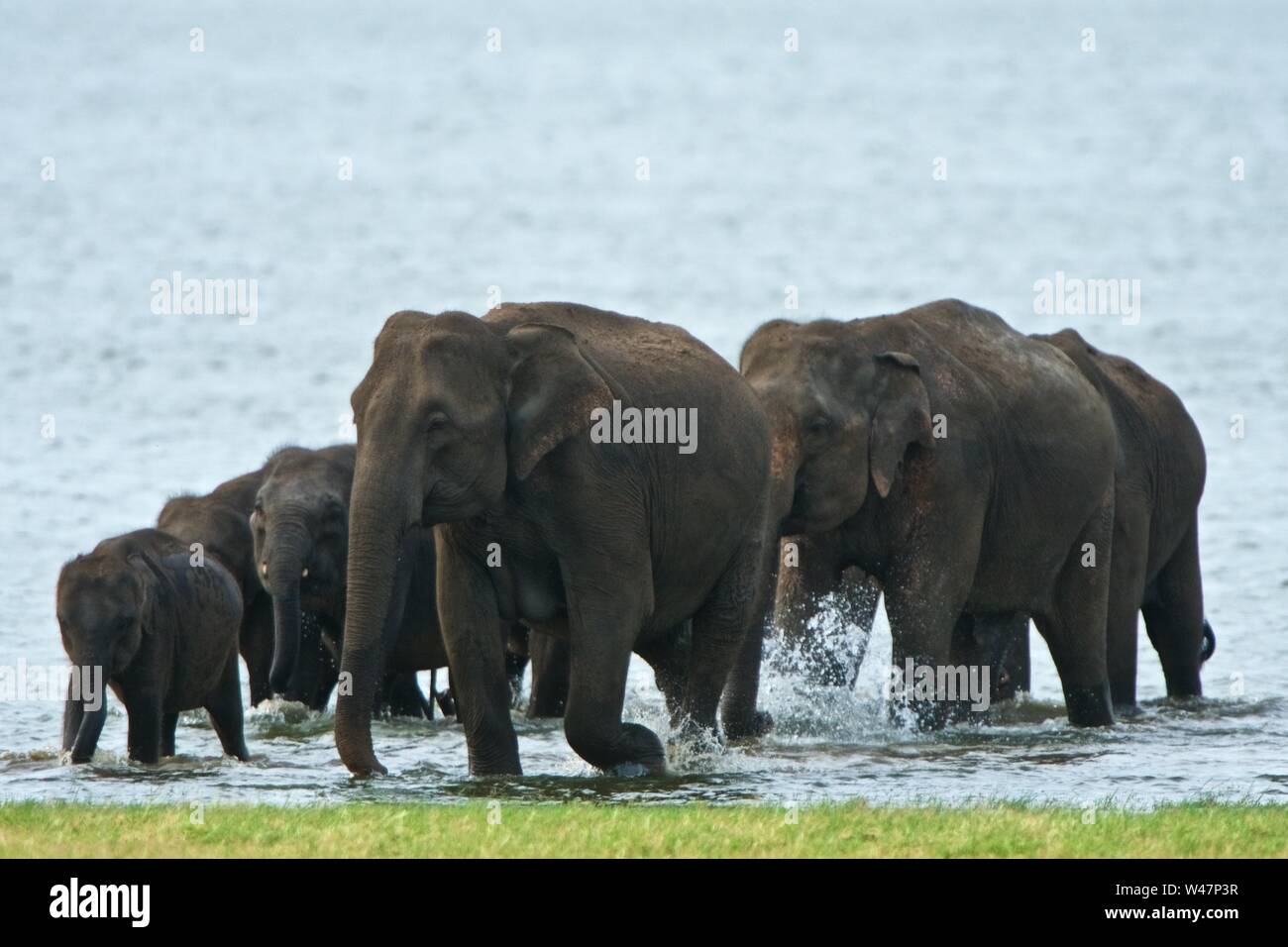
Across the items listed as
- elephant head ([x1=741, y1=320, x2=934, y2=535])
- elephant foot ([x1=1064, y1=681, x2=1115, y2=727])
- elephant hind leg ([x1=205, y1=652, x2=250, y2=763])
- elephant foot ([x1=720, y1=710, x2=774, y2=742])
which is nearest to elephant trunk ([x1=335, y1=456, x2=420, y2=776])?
elephant hind leg ([x1=205, y1=652, x2=250, y2=763])

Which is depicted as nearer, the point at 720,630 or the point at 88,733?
the point at 88,733

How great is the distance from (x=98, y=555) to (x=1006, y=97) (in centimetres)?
9054

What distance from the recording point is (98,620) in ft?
45.0

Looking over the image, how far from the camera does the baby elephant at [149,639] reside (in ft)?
45.1

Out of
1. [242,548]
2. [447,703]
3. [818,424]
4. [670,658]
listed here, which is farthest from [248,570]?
[818,424]

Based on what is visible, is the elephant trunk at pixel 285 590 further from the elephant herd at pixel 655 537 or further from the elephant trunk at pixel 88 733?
the elephant trunk at pixel 88 733

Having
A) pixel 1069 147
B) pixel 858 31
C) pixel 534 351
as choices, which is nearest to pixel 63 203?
pixel 1069 147

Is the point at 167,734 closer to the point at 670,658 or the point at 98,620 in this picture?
the point at 98,620

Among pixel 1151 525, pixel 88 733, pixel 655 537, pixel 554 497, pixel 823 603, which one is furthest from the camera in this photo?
pixel 1151 525

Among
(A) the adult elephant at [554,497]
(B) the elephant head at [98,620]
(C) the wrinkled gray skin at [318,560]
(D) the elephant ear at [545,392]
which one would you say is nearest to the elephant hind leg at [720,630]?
(A) the adult elephant at [554,497]

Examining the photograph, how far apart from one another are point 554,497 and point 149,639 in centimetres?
281

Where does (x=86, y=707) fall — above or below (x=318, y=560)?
below
